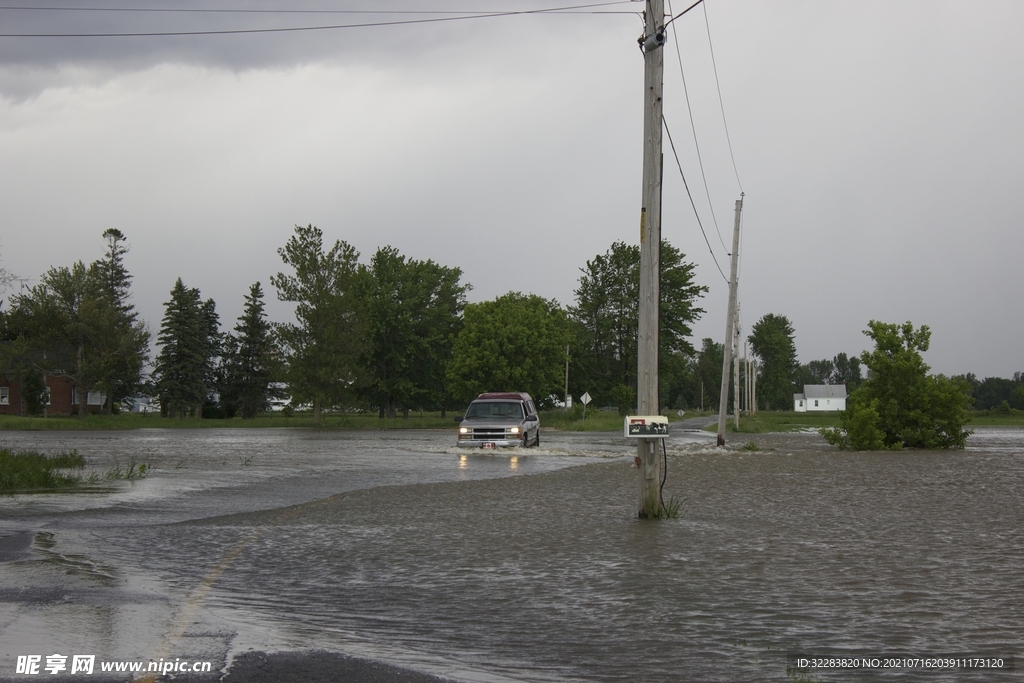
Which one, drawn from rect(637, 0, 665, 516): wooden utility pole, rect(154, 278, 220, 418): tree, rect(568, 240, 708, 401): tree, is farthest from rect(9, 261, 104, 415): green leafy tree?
rect(637, 0, 665, 516): wooden utility pole

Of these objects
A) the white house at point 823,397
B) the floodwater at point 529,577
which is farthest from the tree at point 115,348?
the white house at point 823,397

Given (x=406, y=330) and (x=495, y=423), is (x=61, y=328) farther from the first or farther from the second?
(x=495, y=423)

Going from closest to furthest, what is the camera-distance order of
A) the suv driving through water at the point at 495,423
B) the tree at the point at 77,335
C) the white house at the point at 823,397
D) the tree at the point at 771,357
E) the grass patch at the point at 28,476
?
the grass patch at the point at 28,476, the suv driving through water at the point at 495,423, the tree at the point at 77,335, the tree at the point at 771,357, the white house at the point at 823,397

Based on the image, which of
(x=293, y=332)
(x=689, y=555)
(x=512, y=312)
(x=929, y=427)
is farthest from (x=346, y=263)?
(x=689, y=555)

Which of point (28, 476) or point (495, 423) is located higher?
point (495, 423)

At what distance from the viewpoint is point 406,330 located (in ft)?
298

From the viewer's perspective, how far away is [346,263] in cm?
7919

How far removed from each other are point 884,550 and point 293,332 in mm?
70547

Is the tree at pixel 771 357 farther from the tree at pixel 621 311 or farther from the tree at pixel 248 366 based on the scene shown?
the tree at pixel 248 366

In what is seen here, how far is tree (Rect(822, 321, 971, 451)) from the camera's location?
111 feet

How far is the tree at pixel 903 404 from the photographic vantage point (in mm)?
33750

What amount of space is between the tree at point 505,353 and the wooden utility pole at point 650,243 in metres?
67.2

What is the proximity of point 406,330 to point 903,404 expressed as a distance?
200ft

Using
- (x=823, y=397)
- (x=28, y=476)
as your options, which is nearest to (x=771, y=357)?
(x=823, y=397)
